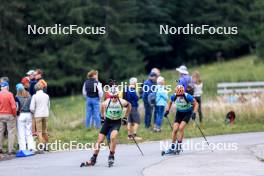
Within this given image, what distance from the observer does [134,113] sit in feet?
74.4

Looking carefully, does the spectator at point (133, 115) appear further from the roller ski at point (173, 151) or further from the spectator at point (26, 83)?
the roller ski at point (173, 151)

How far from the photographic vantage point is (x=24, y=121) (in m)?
20.4

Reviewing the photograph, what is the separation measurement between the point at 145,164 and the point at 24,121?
15.6ft

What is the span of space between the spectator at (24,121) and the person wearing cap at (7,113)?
292 mm

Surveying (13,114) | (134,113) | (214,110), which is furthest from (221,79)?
(13,114)

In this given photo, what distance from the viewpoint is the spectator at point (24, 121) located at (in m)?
20.3

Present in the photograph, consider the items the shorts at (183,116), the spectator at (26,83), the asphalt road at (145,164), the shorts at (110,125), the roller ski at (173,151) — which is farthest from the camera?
the spectator at (26,83)

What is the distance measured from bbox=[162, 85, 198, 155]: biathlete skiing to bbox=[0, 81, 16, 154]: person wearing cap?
14.2ft

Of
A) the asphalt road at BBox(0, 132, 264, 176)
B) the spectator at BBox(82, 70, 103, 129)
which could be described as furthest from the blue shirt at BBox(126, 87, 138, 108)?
the asphalt road at BBox(0, 132, 264, 176)

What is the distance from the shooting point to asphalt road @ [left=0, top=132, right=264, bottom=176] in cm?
1576

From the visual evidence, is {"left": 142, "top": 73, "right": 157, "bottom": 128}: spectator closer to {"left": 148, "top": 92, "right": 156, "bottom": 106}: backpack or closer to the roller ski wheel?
{"left": 148, "top": 92, "right": 156, "bottom": 106}: backpack

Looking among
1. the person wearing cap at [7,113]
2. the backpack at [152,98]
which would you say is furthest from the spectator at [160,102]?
the person wearing cap at [7,113]

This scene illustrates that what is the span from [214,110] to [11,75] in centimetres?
3008

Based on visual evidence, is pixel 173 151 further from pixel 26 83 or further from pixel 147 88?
pixel 147 88
